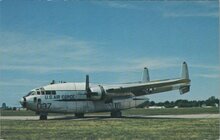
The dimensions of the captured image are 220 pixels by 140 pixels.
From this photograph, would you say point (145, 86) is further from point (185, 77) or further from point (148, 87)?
point (185, 77)

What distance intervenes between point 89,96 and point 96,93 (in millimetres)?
735

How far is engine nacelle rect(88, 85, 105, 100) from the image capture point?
39.3 m

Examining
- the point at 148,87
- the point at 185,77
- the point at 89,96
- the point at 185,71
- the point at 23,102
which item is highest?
the point at 185,71

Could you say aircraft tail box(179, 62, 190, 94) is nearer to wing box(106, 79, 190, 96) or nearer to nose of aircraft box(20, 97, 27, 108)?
Result: wing box(106, 79, 190, 96)

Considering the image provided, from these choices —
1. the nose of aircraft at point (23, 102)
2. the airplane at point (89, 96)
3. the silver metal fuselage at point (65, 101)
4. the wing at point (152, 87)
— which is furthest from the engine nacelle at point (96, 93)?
the nose of aircraft at point (23, 102)

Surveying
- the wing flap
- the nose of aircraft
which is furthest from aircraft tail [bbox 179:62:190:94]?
the nose of aircraft

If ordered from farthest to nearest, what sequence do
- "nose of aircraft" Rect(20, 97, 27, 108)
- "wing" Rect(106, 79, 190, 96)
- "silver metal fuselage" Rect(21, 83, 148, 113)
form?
"wing" Rect(106, 79, 190, 96) → "silver metal fuselage" Rect(21, 83, 148, 113) → "nose of aircraft" Rect(20, 97, 27, 108)

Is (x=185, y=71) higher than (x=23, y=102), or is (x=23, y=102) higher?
(x=185, y=71)

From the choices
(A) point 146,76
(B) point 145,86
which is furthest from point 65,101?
(A) point 146,76

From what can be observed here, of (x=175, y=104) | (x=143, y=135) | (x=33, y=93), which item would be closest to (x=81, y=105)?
(x=33, y=93)

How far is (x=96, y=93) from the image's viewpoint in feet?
129

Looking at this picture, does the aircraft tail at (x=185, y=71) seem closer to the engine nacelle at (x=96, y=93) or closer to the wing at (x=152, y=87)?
the wing at (x=152, y=87)

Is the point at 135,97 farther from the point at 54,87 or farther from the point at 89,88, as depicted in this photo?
the point at 54,87

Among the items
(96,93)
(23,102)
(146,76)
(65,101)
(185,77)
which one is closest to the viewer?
(23,102)
